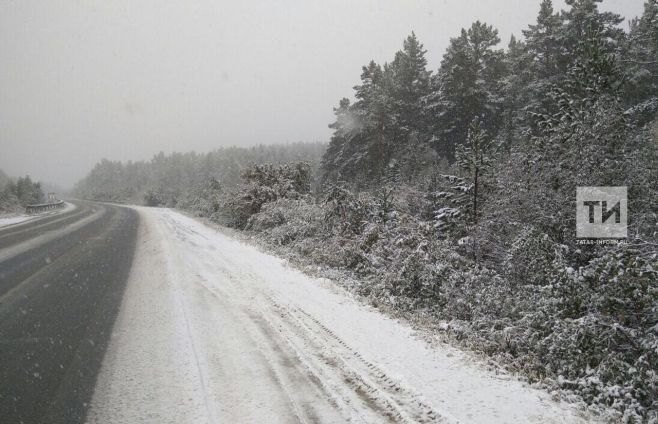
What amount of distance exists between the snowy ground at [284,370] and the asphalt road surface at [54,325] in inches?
10.1

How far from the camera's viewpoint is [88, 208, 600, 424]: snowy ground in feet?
12.8

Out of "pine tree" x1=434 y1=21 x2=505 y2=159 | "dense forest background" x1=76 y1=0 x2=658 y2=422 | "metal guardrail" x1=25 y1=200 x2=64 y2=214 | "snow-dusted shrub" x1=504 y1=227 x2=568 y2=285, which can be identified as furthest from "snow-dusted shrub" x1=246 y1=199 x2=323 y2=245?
"metal guardrail" x1=25 y1=200 x2=64 y2=214

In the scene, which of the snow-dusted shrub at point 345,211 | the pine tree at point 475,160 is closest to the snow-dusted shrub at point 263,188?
the snow-dusted shrub at point 345,211

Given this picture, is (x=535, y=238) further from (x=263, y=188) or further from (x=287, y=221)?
(x=263, y=188)

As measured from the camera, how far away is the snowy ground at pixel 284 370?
12.8 feet

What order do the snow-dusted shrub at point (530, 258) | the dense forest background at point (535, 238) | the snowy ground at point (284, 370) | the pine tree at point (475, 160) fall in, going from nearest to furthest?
the snowy ground at point (284, 370)
the dense forest background at point (535, 238)
the snow-dusted shrub at point (530, 258)
the pine tree at point (475, 160)

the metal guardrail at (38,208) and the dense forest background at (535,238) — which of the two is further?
the metal guardrail at (38,208)

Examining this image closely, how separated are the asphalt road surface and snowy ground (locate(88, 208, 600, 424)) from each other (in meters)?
0.26

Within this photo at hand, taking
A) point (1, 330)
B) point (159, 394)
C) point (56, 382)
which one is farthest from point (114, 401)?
point (1, 330)

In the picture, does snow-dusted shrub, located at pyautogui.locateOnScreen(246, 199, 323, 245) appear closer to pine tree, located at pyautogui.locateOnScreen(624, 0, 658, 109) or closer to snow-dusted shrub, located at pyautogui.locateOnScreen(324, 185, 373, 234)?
snow-dusted shrub, located at pyautogui.locateOnScreen(324, 185, 373, 234)

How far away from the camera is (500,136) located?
31.5 meters

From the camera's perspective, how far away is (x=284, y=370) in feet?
15.8

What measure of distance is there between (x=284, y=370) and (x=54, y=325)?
4.18 m

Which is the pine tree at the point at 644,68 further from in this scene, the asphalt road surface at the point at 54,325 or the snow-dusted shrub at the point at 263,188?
the asphalt road surface at the point at 54,325
